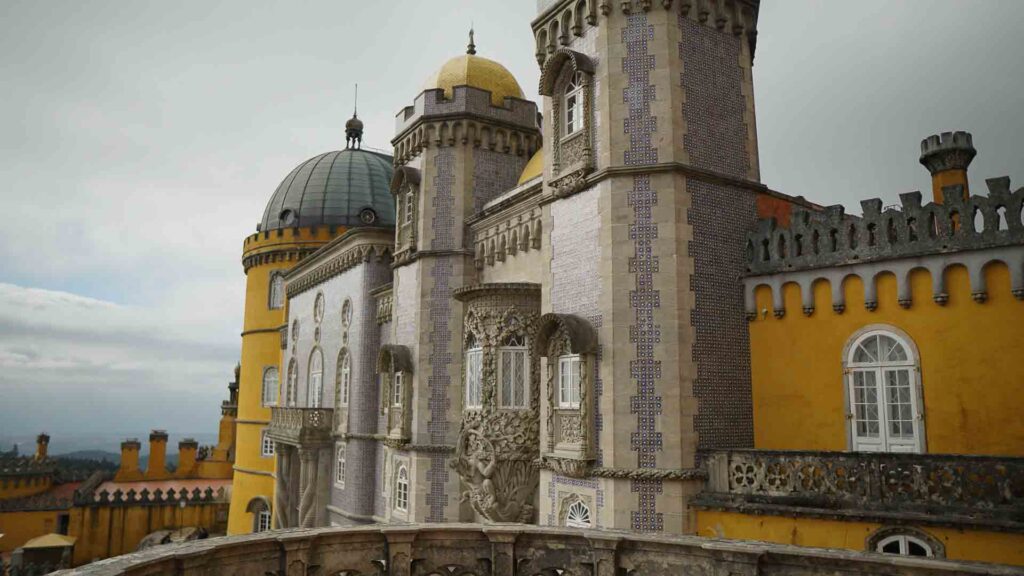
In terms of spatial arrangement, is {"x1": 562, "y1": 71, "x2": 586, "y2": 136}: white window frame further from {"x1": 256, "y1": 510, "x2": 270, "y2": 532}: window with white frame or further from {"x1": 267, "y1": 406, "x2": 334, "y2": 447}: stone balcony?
{"x1": 256, "y1": 510, "x2": 270, "y2": 532}: window with white frame

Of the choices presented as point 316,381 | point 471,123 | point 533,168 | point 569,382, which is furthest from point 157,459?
point 569,382

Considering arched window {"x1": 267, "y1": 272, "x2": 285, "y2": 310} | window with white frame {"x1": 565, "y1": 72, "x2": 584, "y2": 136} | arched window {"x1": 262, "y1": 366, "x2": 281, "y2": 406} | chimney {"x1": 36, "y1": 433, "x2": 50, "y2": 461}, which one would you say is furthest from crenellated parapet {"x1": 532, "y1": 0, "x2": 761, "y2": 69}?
chimney {"x1": 36, "y1": 433, "x2": 50, "y2": 461}

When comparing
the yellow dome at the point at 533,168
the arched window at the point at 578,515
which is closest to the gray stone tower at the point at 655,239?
the arched window at the point at 578,515

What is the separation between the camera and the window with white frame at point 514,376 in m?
16.1

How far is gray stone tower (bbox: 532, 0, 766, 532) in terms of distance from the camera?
12.3 meters

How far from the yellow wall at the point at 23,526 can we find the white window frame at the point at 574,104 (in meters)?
35.0

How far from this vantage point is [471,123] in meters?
20.7

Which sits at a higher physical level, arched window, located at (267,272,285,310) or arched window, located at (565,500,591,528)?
arched window, located at (267,272,285,310)

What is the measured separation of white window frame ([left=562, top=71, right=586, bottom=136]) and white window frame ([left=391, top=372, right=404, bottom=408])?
32.3 feet

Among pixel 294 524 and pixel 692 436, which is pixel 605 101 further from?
pixel 294 524

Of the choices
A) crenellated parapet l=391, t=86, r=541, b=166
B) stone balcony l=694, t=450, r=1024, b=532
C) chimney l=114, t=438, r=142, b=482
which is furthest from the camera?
chimney l=114, t=438, r=142, b=482

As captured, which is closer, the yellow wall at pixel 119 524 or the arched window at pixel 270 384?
the yellow wall at pixel 119 524

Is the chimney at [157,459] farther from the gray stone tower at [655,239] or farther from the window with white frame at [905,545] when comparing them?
the window with white frame at [905,545]

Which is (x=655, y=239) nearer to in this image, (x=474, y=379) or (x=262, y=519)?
(x=474, y=379)
